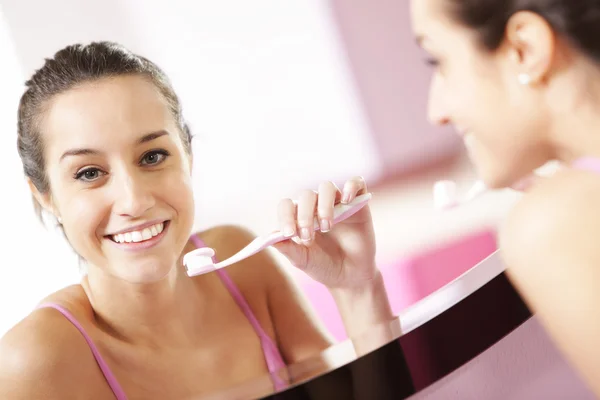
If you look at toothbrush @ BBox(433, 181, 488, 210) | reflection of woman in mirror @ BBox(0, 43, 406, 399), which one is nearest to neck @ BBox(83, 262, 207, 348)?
reflection of woman in mirror @ BBox(0, 43, 406, 399)

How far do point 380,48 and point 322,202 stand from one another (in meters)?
0.16

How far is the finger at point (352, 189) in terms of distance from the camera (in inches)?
20.6

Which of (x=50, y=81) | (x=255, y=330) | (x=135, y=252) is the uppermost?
(x=50, y=81)

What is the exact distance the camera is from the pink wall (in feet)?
1.89

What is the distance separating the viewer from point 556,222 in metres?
0.35

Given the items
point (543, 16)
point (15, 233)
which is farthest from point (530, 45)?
point (15, 233)

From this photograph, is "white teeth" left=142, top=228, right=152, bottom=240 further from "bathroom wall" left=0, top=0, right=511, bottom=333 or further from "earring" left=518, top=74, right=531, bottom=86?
"earring" left=518, top=74, right=531, bottom=86

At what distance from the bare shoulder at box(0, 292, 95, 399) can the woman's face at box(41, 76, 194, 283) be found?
52 millimetres

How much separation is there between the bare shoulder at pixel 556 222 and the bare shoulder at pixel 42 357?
309mm

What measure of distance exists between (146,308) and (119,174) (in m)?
0.12

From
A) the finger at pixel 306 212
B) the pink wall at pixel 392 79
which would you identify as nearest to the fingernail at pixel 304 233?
the finger at pixel 306 212

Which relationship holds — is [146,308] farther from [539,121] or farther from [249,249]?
[539,121]

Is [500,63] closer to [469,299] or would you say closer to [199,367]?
[469,299]

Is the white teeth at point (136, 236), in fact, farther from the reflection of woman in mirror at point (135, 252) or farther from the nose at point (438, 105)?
the nose at point (438, 105)
